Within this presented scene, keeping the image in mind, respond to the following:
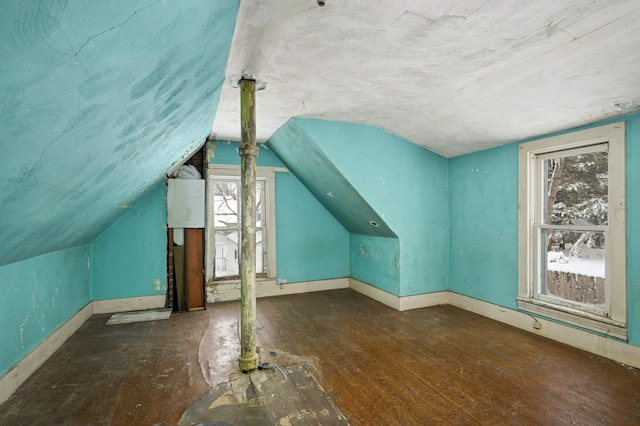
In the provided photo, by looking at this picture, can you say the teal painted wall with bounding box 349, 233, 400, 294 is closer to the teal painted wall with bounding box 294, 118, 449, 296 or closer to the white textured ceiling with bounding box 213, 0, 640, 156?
the teal painted wall with bounding box 294, 118, 449, 296

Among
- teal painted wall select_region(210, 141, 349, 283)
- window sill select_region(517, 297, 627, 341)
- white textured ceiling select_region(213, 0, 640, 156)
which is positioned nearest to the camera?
white textured ceiling select_region(213, 0, 640, 156)

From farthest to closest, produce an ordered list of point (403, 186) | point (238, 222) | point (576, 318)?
point (238, 222)
point (403, 186)
point (576, 318)

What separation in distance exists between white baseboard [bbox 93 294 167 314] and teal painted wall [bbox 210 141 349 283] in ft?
5.80

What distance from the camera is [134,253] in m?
4.46

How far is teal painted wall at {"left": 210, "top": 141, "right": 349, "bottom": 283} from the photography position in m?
5.28

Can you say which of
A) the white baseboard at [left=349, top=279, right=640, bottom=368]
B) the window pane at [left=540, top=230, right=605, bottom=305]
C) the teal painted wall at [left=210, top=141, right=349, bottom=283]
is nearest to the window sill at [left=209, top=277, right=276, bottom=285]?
the teal painted wall at [left=210, top=141, right=349, bottom=283]

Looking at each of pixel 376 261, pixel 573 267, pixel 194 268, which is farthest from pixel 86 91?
pixel 573 267

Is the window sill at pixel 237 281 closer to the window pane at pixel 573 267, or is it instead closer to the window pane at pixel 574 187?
the window pane at pixel 573 267

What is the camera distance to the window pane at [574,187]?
11.2 ft

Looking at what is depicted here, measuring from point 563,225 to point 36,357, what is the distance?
16.6 feet

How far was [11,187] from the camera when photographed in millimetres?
1438

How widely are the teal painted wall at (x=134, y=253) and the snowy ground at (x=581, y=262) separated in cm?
497

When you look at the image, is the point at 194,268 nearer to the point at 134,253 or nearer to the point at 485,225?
the point at 134,253

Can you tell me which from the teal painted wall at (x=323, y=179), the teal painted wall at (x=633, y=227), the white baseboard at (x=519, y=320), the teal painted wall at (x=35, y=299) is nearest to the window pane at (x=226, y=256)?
the teal painted wall at (x=323, y=179)
